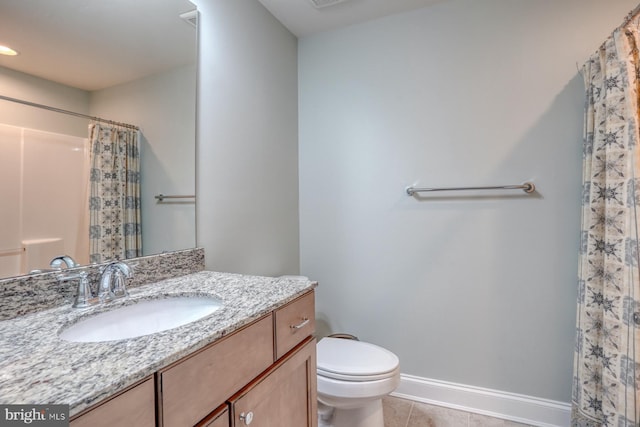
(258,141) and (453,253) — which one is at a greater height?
(258,141)

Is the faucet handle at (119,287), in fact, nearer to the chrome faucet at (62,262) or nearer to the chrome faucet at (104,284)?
the chrome faucet at (104,284)

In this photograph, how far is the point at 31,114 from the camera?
86 centimetres

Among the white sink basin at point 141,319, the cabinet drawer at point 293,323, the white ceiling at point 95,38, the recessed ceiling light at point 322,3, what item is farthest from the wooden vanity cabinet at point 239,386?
the recessed ceiling light at point 322,3

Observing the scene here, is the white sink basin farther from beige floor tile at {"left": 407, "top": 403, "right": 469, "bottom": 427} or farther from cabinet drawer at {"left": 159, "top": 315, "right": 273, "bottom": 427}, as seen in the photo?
beige floor tile at {"left": 407, "top": 403, "right": 469, "bottom": 427}

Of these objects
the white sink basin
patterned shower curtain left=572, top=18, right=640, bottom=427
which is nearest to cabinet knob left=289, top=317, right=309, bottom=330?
the white sink basin

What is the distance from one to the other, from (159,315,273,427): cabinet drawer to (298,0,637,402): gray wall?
4.00 ft

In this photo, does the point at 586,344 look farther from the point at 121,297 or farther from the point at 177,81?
the point at 177,81

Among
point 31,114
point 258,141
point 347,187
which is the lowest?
point 347,187

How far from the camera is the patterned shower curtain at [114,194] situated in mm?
1014

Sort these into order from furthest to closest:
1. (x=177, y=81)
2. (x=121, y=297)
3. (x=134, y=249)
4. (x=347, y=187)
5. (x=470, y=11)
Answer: (x=347, y=187) → (x=470, y=11) → (x=177, y=81) → (x=134, y=249) → (x=121, y=297)

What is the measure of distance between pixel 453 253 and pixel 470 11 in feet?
4.50

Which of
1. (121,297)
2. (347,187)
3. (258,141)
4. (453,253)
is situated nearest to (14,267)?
(121,297)

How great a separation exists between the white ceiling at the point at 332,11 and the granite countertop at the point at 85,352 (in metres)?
1.69

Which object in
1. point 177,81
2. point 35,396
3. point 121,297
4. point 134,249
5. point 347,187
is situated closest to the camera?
point 35,396
